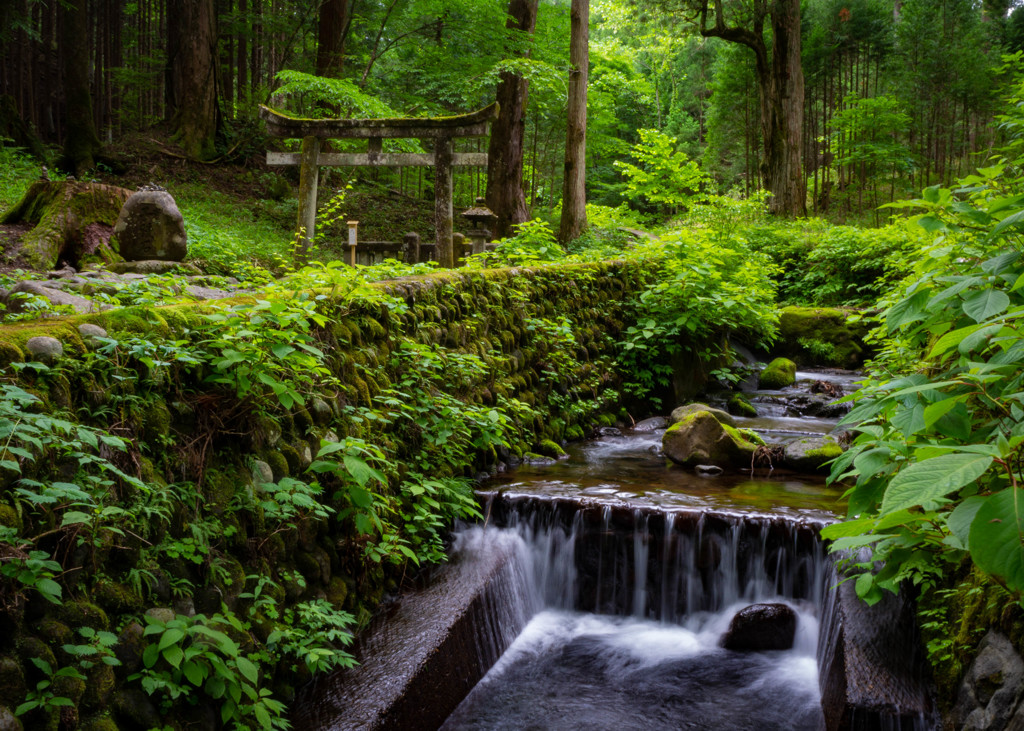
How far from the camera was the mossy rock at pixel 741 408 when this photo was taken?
839 cm

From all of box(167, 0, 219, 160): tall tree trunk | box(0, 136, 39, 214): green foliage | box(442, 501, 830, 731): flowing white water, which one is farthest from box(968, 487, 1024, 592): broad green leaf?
box(167, 0, 219, 160): tall tree trunk

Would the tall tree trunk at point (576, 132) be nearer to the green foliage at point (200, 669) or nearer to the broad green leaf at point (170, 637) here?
the green foliage at point (200, 669)

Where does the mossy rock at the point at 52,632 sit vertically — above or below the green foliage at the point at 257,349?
below

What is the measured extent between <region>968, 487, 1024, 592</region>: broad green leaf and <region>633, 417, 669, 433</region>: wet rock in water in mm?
6135

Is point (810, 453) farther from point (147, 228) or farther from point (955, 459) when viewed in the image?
point (147, 228)

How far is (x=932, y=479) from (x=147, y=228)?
7.83 metres

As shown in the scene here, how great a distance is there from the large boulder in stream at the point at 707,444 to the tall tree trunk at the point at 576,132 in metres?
8.50

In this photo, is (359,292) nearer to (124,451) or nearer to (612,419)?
(124,451)

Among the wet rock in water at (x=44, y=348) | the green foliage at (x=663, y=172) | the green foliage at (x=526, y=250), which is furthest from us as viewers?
the green foliage at (x=663, y=172)

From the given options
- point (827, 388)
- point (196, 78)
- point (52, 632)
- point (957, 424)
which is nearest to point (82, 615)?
point (52, 632)

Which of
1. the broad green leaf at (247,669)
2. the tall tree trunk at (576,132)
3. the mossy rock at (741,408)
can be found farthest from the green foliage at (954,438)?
the tall tree trunk at (576,132)

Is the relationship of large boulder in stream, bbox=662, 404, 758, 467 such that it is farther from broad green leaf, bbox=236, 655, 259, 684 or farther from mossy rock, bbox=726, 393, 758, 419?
broad green leaf, bbox=236, 655, 259, 684

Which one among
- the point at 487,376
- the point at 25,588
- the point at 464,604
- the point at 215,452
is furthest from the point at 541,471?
the point at 25,588

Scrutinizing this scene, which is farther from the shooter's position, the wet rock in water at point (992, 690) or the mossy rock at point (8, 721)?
the wet rock in water at point (992, 690)
